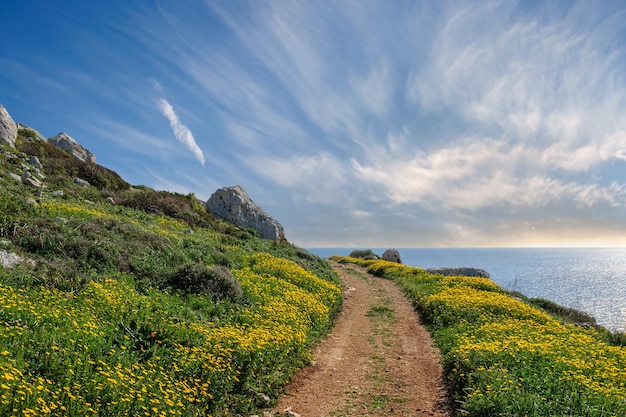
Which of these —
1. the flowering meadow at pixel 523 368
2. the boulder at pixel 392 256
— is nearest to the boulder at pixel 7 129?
the flowering meadow at pixel 523 368

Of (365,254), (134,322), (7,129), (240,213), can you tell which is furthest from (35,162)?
(365,254)

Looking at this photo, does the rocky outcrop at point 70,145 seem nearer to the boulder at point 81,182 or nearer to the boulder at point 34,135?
the boulder at point 34,135

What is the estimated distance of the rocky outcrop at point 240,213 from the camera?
50.5m

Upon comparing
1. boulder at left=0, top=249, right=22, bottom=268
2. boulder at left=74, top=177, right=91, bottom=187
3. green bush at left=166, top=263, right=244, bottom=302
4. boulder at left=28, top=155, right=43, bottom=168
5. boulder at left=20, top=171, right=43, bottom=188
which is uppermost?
boulder at left=28, top=155, right=43, bottom=168

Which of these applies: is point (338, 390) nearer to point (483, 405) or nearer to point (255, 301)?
point (483, 405)

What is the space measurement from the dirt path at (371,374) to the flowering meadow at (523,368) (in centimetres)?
76

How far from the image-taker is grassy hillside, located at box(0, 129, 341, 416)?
7406 mm

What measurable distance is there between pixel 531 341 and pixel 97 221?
773 inches

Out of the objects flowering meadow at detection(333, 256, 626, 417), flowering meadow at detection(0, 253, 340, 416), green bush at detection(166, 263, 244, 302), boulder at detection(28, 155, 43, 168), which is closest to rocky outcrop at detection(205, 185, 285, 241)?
boulder at detection(28, 155, 43, 168)

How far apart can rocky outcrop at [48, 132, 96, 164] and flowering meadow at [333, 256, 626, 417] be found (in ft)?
161

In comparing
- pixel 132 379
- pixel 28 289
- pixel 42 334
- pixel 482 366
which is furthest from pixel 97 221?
pixel 482 366

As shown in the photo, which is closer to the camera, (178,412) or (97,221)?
(178,412)

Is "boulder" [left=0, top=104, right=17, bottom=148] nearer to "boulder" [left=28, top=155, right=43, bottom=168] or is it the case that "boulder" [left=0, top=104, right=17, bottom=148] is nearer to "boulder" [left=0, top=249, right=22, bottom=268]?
"boulder" [left=28, top=155, right=43, bottom=168]

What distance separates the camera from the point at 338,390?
11.9 meters
